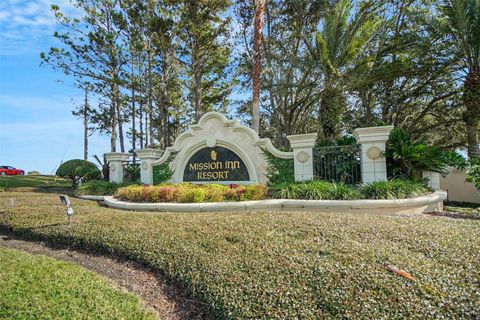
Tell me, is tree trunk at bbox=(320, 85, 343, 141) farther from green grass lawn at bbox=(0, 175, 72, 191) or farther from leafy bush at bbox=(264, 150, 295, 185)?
green grass lawn at bbox=(0, 175, 72, 191)

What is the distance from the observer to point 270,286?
305 centimetres

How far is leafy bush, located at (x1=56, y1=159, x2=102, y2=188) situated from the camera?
45.5 feet

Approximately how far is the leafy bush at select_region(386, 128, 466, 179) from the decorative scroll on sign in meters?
4.34

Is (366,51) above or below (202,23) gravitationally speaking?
below

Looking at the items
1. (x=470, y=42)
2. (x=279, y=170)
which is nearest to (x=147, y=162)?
(x=279, y=170)

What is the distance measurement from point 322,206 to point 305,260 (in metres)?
3.48

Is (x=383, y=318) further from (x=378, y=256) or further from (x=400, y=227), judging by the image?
(x=400, y=227)

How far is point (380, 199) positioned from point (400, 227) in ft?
7.13

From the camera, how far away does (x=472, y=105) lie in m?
10.3

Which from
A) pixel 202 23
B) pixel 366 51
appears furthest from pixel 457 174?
pixel 202 23

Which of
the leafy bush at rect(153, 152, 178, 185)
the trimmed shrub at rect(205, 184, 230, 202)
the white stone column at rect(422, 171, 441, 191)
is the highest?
the leafy bush at rect(153, 152, 178, 185)

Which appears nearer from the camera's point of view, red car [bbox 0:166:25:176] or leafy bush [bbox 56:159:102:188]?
leafy bush [bbox 56:159:102:188]

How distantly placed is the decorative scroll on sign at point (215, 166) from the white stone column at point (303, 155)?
1.68 m

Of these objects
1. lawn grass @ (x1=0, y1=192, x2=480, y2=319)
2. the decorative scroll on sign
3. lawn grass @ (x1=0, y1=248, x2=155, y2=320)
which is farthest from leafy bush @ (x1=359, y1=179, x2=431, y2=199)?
lawn grass @ (x1=0, y1=248, x2=155, y2=320)
